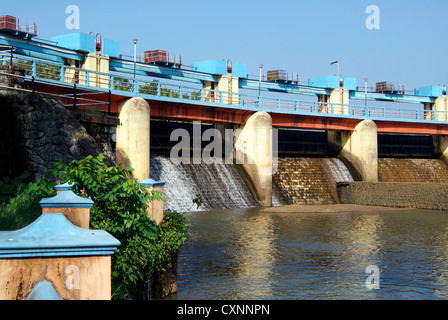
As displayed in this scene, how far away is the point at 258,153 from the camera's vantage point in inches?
1391

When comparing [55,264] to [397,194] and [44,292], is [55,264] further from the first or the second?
[397,194]

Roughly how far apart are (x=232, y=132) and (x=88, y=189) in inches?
1128

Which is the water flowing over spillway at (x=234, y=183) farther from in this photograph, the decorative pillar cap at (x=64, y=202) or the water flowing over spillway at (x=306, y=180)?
the decorative pillar cap at (x=64, y=202)

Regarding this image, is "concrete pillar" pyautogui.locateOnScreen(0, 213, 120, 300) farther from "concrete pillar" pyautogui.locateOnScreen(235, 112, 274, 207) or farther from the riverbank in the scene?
"concrete pillar" pyautogui.locateOnScreen(235, 112, 274, 207)

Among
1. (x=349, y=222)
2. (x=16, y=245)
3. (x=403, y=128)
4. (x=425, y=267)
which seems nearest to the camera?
(x=16, y=245)

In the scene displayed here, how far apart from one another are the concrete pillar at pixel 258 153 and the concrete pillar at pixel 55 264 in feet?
99.3

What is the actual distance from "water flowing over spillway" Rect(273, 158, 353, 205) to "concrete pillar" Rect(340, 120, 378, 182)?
1.22 m

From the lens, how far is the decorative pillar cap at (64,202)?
20.2 ft

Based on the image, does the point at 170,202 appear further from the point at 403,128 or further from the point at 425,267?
the point at 403,128

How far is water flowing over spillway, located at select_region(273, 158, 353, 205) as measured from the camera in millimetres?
36844

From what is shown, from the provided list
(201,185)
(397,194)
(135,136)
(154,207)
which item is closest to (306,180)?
(397,194)
